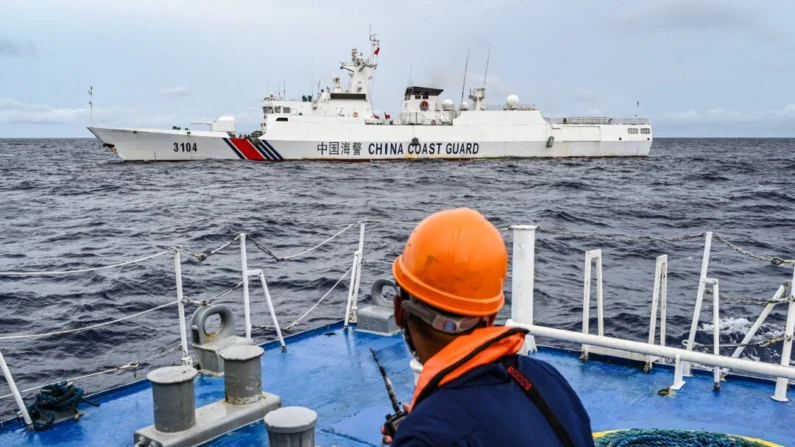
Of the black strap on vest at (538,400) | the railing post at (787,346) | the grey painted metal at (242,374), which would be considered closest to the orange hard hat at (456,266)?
the black strap on vest at (538,400)

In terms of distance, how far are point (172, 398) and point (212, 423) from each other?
0.38 meters

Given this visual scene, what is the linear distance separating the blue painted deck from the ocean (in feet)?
4.61

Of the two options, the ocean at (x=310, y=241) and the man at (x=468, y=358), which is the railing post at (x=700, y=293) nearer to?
the ocean at (x=310, y=241)

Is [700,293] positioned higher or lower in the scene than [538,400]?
lower

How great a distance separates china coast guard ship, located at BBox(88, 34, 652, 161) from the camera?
42656 millimetres

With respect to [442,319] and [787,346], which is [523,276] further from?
[442,319]

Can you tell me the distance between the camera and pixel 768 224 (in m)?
20.2

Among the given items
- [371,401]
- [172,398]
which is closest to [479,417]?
[172,398]

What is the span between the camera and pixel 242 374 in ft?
15.4

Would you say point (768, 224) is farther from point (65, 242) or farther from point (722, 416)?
point (65, 242)

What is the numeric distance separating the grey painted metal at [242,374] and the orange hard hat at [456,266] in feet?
11.2

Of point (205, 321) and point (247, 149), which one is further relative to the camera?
point (247, 149)

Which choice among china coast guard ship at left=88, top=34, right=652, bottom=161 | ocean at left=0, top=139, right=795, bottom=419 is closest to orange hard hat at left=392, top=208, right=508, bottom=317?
ocean at left=0, top=139, right=795, bottom=419

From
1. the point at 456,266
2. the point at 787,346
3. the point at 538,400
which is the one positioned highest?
the point at 456,266
